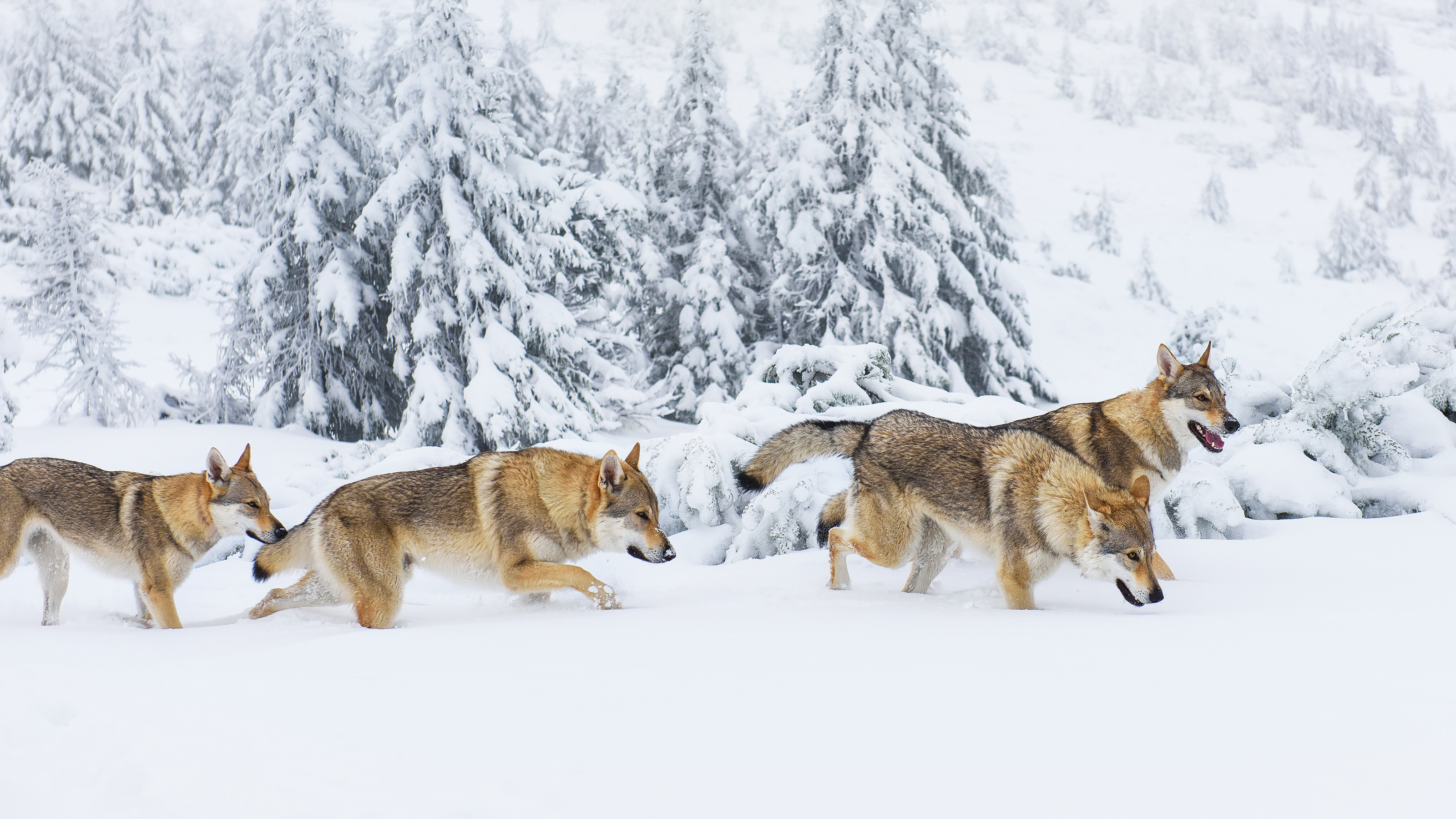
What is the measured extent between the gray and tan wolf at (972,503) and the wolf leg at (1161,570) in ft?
1.83

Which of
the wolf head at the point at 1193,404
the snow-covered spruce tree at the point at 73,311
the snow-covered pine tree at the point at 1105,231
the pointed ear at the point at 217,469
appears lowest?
the pointed ear at the point at 217,469

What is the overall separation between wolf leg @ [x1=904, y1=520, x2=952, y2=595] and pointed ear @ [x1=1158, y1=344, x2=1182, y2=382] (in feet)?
6.56

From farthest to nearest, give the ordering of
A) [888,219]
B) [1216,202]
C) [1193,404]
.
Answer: [1216,202]
[888,219]
[1193,404]

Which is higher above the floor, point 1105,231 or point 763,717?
point 1105,231

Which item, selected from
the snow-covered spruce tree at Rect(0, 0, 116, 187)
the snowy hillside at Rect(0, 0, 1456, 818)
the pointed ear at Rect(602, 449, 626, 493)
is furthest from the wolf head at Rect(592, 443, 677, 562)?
the snow-covered spruce tree at Rect(0, 0, 116, 187)

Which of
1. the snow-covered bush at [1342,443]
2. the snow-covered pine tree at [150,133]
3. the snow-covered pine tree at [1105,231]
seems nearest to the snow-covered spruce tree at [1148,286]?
the snow-covered pine tree at [1105,231]

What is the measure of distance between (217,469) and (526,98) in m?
21.0

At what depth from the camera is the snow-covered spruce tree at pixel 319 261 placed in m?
14.9

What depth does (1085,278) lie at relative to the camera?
41.1m

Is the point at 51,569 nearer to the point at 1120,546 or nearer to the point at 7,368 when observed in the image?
the point at 1120,546

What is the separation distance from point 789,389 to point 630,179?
13765 millimetres

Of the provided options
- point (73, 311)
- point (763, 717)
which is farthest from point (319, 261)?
point (763, 717)

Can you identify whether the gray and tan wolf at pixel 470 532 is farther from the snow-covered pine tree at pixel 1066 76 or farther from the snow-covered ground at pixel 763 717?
the snow-covered pine tree at pixel 1066 76

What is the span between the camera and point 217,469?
5555 millimetres
